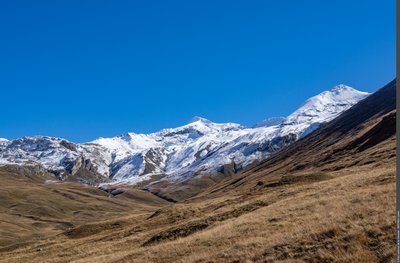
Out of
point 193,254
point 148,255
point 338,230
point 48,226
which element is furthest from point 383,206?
point 48,226

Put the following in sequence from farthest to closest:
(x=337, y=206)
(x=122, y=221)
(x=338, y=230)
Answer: (x=122, y=221), (x=337, y=206), (x=338, y=230)

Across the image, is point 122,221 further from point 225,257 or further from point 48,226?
point 48,226

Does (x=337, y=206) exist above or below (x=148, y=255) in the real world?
above

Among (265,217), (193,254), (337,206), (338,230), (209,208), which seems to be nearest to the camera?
(338,230)

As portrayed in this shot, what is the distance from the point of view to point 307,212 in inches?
1231

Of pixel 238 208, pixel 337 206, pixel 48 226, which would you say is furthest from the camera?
pixel 48 226

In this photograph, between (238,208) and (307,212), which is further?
(238,208)

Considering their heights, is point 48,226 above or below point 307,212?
below

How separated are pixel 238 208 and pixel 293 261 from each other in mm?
27604

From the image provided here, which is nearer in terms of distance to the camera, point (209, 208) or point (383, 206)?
point (383, 206)

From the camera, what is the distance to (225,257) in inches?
960

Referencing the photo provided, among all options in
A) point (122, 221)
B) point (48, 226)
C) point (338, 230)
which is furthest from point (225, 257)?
point (48, 226)

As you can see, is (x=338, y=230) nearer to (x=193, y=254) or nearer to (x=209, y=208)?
(x=193, y=254)

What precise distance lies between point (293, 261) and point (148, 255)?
14.2 metres
